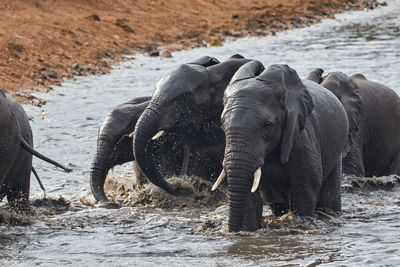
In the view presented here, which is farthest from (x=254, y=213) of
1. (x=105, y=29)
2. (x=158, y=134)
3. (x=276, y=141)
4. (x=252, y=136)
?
(x=105, y=29)

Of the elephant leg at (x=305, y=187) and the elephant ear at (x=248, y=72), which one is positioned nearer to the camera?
the elephant ear at (x=248, y=72)

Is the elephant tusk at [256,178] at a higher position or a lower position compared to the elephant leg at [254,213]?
higher

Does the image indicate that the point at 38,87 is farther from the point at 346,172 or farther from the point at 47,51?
the point at 346,172

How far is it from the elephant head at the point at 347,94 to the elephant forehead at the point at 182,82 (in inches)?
55.3

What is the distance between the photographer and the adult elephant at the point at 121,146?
960cm

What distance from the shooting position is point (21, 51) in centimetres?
1756

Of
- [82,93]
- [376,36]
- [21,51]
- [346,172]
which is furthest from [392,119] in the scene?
[376,36]

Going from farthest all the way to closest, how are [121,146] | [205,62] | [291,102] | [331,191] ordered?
[121,146], [205,62], [331,191], [291,102]

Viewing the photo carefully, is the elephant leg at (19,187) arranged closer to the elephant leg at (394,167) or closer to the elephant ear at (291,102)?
the elephant ear at (291,102)

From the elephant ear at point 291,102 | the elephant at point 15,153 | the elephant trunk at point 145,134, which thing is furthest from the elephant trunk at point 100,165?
the elephant ear at point 291,102

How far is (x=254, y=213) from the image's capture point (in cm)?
735

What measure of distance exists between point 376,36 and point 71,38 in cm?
842

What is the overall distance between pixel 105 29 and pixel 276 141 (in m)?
15.2

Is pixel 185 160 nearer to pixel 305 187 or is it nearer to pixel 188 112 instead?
pixel 188 112
